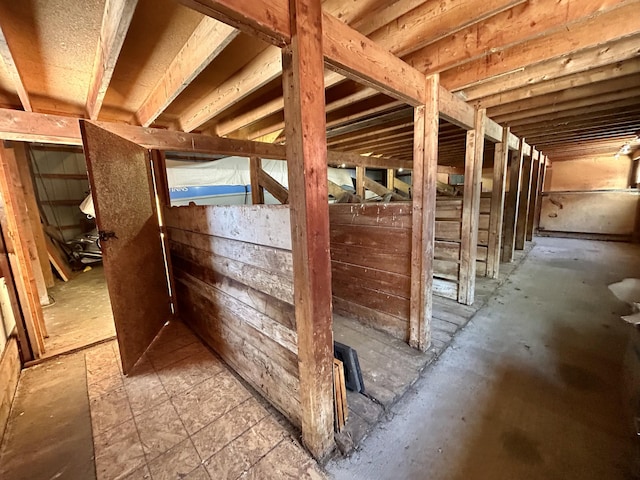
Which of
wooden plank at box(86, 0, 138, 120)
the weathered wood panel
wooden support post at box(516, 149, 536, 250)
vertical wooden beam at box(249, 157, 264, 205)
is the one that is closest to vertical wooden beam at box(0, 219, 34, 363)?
wooden plank at box(86, 0, 138, 120)

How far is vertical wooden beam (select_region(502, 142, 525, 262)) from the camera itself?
389 cm

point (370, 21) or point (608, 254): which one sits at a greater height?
point (370, 21)

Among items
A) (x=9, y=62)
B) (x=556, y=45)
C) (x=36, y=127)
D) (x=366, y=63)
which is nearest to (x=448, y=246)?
(x=556, y=45)

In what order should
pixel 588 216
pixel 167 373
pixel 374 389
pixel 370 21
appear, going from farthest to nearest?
pixel 588 216, pixel 167 373, pixel 374 389, pixel 370 21

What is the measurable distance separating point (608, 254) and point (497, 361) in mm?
5197

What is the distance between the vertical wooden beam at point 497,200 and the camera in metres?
3.25

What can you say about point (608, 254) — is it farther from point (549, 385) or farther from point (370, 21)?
point (370, 21)

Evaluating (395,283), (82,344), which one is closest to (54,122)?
(82,344)

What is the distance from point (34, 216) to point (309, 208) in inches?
192

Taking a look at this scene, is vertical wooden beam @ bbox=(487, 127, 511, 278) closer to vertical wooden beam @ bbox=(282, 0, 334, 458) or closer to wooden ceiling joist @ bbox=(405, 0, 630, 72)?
wooden ceiling joist @ bbox=(405, 0, 630, 72)

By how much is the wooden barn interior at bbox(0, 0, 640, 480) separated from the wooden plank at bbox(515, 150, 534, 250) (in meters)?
1.52

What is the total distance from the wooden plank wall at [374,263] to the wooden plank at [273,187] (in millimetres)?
695

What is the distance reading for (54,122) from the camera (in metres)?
1.81

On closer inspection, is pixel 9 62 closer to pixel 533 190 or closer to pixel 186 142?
pixel 186 142
